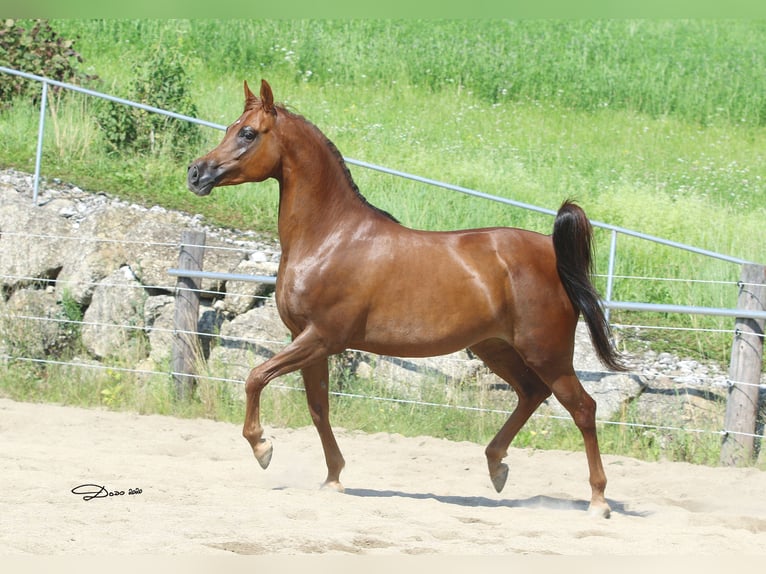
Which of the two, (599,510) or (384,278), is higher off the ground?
(384,278)

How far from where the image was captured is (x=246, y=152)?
19.0 feet

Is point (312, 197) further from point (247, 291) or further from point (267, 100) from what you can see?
point (247, 291)

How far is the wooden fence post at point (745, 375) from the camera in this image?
24.5 ft

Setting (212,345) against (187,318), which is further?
(212,345)

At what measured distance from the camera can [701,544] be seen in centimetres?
489

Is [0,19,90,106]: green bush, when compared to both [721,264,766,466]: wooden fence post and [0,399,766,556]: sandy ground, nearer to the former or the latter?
[0,399,766,556]: sandy ground

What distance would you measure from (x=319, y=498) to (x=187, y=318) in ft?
11.6

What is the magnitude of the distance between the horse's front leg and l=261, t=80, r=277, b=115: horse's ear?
1308mm

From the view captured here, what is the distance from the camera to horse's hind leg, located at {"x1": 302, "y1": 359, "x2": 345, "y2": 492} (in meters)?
6.13

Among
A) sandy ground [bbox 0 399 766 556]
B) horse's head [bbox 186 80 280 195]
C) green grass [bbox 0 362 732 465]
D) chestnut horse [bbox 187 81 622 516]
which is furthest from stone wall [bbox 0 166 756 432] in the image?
horse's head [bbox 186 80 280 195]

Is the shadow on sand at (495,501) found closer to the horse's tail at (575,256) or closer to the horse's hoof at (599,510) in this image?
the horse's hoof at (599,510)

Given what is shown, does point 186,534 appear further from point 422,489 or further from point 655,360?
point 655,360

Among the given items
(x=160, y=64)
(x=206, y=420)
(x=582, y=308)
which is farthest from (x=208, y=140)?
(x=582, y=308)
